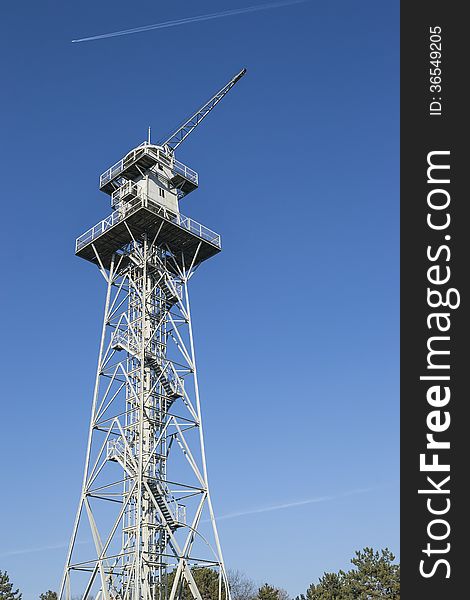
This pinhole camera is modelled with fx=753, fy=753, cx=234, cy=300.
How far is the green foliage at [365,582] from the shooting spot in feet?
173

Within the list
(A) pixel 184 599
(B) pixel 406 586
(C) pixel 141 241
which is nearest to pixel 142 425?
(C) pixel 141 241

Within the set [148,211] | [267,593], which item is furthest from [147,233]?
[267,593]

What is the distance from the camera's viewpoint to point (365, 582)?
53.9 m

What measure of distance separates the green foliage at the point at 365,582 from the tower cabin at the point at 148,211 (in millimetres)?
26102

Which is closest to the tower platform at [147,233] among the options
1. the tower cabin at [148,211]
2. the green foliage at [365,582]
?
the tower cabin at [148,211]

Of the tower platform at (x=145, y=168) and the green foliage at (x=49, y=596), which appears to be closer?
the tower platform at (x=145, y=168)

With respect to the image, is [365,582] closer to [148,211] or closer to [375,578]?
[375,578]

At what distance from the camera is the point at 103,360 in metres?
41.4

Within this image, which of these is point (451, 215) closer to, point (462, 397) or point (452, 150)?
point (452, 150)

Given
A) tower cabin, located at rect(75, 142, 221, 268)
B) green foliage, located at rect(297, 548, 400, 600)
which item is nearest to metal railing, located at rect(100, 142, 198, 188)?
tower cabin, located at rect(75, 142, 221, 268)

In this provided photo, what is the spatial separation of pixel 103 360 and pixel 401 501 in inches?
1132

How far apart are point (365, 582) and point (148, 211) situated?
31389 millimetres

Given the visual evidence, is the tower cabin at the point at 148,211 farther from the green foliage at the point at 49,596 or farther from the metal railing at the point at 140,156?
the green foliage at the point at 49,596

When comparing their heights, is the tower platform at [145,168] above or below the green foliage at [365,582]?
above
